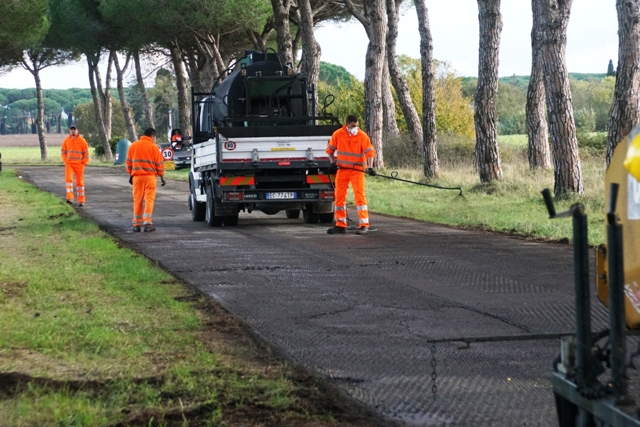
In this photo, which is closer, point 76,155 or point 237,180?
point 237,180

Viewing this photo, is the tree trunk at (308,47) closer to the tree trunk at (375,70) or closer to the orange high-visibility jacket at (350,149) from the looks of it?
the tree trunk at (375,70)

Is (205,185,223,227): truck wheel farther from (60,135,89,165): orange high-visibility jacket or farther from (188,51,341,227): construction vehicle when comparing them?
(60,135,89,165): orange high-visibility jacket

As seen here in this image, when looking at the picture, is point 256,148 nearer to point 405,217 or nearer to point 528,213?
point 405,217

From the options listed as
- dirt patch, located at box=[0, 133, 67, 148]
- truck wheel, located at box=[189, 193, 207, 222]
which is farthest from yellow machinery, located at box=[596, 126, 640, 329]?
dirt patch, located at box=[0, 133, 67, 148]

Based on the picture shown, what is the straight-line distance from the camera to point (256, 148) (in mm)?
18188

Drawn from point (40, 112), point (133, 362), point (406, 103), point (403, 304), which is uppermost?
point (40, 112)

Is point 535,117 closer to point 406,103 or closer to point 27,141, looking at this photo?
point 406,103

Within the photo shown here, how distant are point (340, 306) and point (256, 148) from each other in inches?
364

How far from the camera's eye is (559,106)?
67.9 ft

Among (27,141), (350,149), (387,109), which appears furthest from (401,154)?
(27,141)

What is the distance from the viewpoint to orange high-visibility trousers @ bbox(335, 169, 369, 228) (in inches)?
653

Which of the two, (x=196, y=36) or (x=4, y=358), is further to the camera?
(x=196, y=36)

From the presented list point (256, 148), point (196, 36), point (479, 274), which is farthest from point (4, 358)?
point (196, 36)

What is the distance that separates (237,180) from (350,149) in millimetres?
2329
